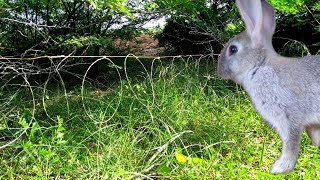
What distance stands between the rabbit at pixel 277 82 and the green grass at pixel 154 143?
75 centimetres

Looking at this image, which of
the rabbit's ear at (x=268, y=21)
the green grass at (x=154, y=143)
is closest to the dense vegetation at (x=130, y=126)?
the green grass at (x=154, y=143)

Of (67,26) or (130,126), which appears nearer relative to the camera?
(130,126)

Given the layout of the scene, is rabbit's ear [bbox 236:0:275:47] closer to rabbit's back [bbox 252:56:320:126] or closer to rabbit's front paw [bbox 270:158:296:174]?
rabbit's back [bbox 252:56:320:126]

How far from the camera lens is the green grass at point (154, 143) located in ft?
7.55

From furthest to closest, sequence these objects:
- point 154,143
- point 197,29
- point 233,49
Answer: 1. point 197,29
2. point 154,143
3. point 233,49

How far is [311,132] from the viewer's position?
0.80 m

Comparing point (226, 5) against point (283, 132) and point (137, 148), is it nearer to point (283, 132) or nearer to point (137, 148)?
point (137, 148)

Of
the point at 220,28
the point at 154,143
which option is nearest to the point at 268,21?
the point at 154,143

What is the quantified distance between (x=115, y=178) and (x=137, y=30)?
3959mm

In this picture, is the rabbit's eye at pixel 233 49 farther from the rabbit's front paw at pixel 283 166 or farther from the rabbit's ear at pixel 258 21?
the rabbit's front paw at pixel 283 166

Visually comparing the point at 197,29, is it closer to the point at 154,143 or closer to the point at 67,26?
the point at 67,26

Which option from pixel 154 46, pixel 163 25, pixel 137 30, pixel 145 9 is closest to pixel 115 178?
pixel 145 9

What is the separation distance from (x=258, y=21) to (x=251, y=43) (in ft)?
0.16

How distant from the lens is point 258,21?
83 cm
